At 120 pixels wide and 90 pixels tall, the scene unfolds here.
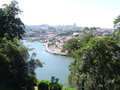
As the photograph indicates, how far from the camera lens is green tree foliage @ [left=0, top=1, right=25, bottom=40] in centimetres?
1716

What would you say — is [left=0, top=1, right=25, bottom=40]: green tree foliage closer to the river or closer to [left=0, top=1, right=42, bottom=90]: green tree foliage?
the river

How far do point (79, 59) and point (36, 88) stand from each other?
4040 millimetres

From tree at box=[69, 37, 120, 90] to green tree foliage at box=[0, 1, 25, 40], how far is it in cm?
720

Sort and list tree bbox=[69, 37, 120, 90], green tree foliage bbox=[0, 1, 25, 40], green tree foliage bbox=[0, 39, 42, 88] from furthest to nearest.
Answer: green tree foliage bbox=[0, 1, 25, 40] < green tree foliage bbox=[0, 39, 42, 88] < tree bbox=[69, 37, 120, 90]

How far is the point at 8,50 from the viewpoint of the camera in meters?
13.2

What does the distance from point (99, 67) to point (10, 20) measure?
346 inches

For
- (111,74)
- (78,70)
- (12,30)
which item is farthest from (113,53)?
(12,30)

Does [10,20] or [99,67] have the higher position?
[10,20]

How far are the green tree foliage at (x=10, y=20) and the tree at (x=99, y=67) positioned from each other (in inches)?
283

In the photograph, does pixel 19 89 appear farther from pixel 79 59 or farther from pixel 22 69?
pixel 79 59

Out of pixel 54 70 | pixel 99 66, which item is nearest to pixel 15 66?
pixel 99 66

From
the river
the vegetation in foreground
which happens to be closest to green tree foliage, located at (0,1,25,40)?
the river

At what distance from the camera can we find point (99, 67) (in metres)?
11.3

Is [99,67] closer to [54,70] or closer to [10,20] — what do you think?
[10,20]
